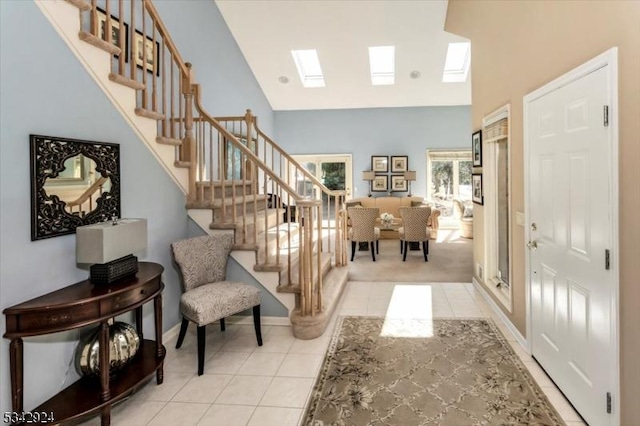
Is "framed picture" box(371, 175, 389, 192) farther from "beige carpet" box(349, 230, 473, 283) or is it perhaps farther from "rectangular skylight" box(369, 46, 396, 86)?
"rectangular skylight" box(369, 46, 396, 86)

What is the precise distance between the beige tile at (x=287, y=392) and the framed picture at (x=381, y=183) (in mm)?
7597

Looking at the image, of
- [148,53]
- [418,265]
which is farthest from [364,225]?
[148,53]

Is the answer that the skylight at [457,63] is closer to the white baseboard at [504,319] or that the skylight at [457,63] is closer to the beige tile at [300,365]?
the white baseboard at [504,319]

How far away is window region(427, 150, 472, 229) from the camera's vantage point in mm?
9852

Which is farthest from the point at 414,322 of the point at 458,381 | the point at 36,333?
the point at 36,333

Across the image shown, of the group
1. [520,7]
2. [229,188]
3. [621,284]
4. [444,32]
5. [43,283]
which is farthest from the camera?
[444,32]

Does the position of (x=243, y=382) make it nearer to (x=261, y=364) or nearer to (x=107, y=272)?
(x=261, y=364)

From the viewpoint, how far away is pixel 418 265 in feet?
20.9

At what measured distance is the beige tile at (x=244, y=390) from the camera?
2527mm

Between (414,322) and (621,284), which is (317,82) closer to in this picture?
(414,322)

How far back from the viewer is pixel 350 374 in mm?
2854

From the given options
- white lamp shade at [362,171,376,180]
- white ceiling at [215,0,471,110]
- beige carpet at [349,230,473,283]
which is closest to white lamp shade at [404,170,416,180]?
white lamp shade at [362,171,376,180]

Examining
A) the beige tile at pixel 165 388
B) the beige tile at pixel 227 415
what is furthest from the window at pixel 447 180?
the beige tile at pixel 227 415

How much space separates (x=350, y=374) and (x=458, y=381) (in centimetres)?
76
